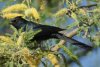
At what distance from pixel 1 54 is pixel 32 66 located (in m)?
0.22

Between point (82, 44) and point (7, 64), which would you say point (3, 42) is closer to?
point (7, 64)

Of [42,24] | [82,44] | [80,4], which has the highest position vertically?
[80,4]

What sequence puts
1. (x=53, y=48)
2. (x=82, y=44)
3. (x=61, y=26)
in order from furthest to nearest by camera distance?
(x=82, y=44) → (x=61, y=26) → (x=53, y=48)

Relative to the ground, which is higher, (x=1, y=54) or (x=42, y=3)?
(x=42, y=3)

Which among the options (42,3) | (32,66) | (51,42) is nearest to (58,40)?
Answer: (51,42)

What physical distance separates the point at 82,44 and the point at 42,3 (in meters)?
0.50

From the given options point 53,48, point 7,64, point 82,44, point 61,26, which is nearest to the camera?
point 7,64

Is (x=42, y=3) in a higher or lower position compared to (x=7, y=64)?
higher

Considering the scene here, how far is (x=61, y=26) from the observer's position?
2580mm

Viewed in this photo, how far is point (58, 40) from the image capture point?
2877mm

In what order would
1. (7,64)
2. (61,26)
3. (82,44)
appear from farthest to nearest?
(82,44), (61,26), (7,64)

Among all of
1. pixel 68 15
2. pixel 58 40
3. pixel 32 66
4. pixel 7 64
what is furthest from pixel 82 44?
pixel 7 64

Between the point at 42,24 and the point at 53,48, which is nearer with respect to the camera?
the point at 53,48

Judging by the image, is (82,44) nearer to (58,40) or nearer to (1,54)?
(58,40)
